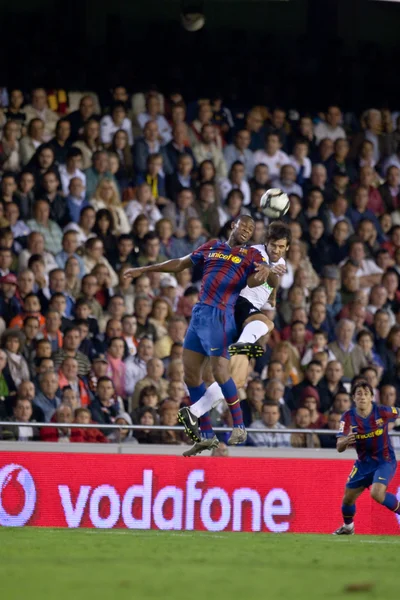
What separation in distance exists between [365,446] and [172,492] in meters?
2.22

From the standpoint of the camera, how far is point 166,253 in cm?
1602

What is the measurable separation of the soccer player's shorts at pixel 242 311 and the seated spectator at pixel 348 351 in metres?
4.24

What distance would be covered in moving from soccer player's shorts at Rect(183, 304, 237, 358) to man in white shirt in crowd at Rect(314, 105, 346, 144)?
7.60m

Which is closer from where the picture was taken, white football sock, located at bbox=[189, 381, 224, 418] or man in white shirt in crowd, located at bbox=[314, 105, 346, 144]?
white football sock, located at bbox=[189, 381, 224, 418]

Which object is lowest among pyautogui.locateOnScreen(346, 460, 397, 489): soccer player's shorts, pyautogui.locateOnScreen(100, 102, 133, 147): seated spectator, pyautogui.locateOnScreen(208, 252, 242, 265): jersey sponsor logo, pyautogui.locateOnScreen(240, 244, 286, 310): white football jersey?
pyautogui.locateOnScreen(346, 460, 397, 489): soccer player's shorts

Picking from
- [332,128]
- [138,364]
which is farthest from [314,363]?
[332,128]

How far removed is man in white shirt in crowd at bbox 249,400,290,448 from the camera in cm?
1438

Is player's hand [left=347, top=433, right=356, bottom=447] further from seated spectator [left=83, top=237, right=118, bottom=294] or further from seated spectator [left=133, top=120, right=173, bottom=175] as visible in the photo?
seated spectator [left=133, top=120, right=173, bottom=175]

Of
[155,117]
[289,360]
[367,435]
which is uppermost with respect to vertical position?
[155,117]

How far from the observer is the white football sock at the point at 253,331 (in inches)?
443

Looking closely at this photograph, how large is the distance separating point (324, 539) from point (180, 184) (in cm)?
691

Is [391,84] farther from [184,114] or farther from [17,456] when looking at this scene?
[17,456]

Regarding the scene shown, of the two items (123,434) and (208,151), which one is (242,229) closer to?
(123,434)

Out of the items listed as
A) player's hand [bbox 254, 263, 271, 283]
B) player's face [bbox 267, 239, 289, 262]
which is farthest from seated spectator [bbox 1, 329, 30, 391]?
player's hand [bbox 254, 263, 271, 283]
